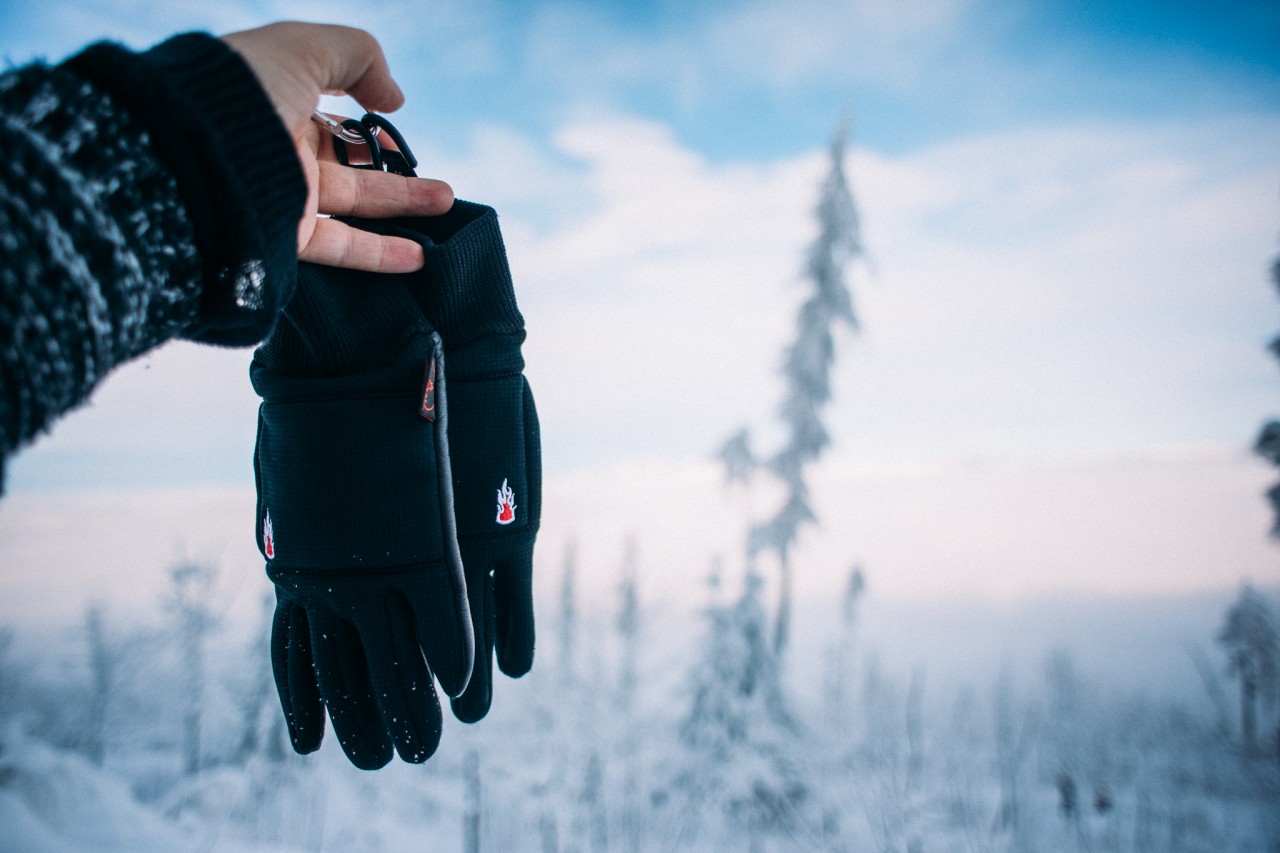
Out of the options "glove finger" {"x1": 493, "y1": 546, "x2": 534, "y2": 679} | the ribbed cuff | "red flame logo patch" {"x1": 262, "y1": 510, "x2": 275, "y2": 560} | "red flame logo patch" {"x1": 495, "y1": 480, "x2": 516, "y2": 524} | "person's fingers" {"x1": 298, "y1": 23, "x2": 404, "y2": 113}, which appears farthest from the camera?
"glove finger" {"x1": 493, "y1": 546, "x2": 534, "y2": 679}

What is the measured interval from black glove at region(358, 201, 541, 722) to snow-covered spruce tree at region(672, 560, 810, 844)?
32.5 ft

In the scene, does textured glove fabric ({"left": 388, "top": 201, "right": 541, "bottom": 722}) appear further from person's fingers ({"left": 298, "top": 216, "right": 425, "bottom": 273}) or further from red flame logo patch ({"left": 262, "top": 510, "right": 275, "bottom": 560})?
red flame logo patch ({"left": 262, "top": 510, "right": 275, "bottom": 560})

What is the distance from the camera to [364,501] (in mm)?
1650

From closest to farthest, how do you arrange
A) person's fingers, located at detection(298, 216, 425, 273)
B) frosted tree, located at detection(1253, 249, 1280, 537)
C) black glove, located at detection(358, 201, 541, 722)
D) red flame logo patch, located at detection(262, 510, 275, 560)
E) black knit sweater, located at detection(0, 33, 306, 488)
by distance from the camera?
black knit sweater, located at detection(0, 33, 306, 488)
person's fingers, located at detection(298, 216, 425, 273)
red flame logo patch, located at detection(262, 510, 275, 560)
black glove, located at detection(358, 201, 541, 722)
frosted tree, located at detection(1253, 249, 1280, 537)

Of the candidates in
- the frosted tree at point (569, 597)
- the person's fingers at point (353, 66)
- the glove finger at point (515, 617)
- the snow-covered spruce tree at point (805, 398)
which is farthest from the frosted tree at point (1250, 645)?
the frosted tree at point (569, 597)

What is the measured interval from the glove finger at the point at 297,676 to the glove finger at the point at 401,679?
0.28m

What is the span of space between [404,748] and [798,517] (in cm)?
1375

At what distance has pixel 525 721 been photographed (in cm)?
1705

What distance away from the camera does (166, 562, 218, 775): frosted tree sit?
17.1 metres

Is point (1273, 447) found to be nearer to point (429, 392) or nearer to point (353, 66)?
point (429, 392)

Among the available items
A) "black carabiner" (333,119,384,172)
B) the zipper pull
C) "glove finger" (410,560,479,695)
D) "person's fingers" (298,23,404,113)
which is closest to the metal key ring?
"black carabiner" (333,119,384,172)

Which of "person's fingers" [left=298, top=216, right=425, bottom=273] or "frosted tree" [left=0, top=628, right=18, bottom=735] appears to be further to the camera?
"frosted tree" [left=0, top=628, right=18, bottom=735]

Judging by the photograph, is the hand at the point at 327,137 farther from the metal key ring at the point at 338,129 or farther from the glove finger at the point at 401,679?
the glove finger at the point at 401,679

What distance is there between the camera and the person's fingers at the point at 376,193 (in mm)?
1544
